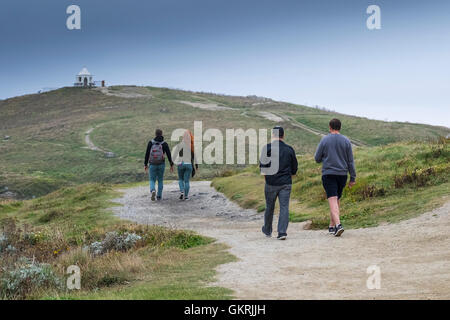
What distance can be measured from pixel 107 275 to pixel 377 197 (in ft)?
33.5

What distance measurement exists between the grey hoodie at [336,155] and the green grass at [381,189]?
2.03m

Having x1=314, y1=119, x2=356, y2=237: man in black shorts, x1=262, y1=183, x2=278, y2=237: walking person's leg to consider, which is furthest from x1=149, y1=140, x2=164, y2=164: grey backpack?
x1=314, y1=119, x2=356, y2=237: man in black shorts

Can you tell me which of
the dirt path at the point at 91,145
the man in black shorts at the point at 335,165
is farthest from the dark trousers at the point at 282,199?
the dirt path at the point at 91,145

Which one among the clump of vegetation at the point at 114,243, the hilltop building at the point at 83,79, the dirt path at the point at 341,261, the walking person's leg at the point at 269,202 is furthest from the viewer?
the hilltop building at the point at 83,79

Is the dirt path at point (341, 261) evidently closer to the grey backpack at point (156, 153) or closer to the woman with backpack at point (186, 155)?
the woman with backpack at point (186, 155)

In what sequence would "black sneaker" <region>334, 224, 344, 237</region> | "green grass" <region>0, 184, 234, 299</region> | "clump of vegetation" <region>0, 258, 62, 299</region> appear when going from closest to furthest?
"green grass" <region>0, 184, 234, 299</region> < "clump of vegetation" <region>0, 258, 62, 299</region> < "black sneaker" <region>334, 224, 344, 237</region>

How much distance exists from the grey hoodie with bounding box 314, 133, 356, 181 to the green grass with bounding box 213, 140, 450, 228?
203cm

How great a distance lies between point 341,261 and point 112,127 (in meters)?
79.6

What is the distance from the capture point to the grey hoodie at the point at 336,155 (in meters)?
13.6

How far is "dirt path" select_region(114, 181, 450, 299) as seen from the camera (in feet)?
27.1

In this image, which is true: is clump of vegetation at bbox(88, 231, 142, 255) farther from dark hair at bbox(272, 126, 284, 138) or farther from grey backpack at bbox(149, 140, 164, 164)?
grey backpack at bbox(149, 140, 164, 164)

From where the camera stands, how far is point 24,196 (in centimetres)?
4606

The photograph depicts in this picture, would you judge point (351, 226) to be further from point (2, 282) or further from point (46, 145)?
point (46, 145)
